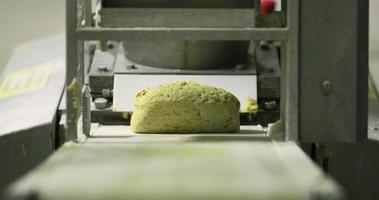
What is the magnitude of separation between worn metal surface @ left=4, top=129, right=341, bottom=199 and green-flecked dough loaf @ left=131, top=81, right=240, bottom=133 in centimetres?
24

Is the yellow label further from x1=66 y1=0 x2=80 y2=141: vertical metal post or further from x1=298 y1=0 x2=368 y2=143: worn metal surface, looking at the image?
x1=298 y1=0 x2=368 y2=143: worn metal surface

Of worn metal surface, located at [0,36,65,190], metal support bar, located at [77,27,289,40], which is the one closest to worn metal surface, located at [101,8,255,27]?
metal support bar, located at [77,27,289,40]

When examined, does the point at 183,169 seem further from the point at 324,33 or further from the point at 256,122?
the point at 256,122

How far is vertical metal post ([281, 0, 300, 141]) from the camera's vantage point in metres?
1.59

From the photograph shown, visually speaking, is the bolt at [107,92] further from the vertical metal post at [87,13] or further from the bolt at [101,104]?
the vertical metal post at [87,13]

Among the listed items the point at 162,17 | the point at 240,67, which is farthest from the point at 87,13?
the point at 240,67

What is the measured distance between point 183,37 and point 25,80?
1.21 meters

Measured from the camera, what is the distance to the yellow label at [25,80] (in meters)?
2.54

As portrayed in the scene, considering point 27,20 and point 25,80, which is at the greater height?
point 27,20

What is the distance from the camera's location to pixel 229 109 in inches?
69.7

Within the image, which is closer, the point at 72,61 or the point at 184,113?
the point at 72,61

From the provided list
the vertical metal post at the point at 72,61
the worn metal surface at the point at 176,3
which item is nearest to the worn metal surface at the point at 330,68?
the worn metal surface at the point at 176,3

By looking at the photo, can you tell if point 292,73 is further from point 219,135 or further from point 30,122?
point 30,122

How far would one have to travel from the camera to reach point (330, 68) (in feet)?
5.41
